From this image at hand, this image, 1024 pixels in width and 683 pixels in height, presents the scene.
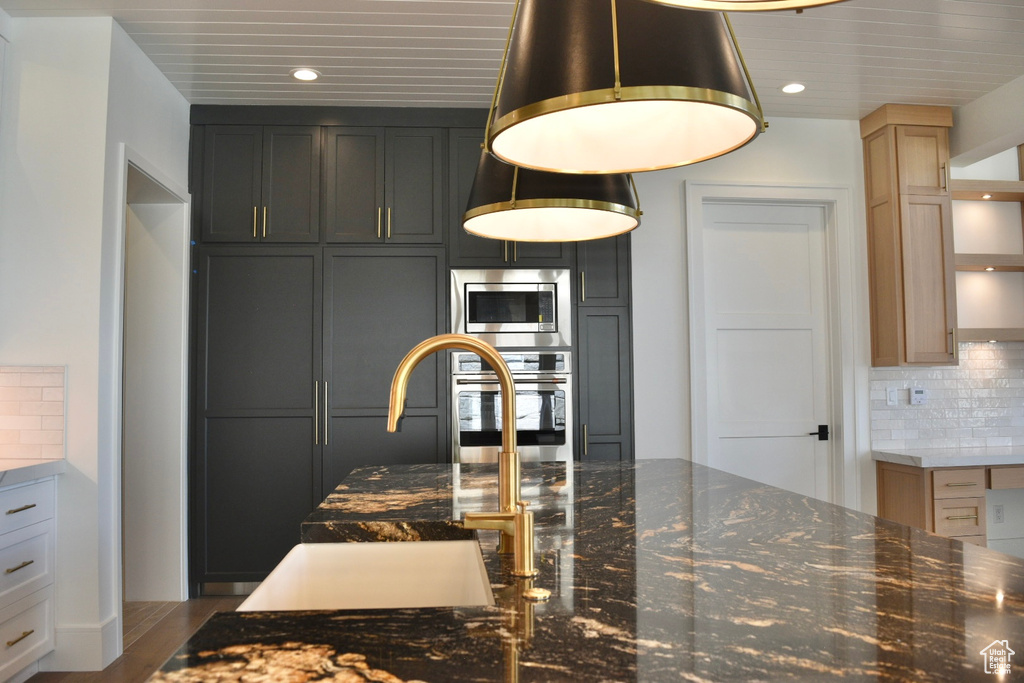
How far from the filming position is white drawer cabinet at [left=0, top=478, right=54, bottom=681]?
2527 millimetres

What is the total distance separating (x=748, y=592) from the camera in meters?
0.99

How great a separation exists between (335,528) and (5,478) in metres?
1.68

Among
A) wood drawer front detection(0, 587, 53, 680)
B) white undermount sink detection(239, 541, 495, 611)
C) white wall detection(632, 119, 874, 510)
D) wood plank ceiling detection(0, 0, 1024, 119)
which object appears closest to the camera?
white undermount sink detection(239, 541, 495, 611)

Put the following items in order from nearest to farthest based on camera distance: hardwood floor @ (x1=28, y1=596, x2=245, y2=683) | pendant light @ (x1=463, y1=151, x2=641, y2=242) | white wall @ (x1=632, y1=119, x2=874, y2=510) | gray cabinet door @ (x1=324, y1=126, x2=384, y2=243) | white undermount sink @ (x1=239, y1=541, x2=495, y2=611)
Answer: white undermount sink @ (x1=239, y1=541, x2=495, y2=611), pendant light @ (x1=463, y1=151, x2=641, y2=242), hardwood floor @ (x1=28, y1=596, x2=245, y2=683), gray cabinet door @ (x1=324, y1=126, x2=384, y2=243), white wall @ (x1=632, y1=119, x2=874, y2=510)

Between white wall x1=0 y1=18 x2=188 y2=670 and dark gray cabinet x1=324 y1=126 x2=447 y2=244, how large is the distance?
115 centimetres

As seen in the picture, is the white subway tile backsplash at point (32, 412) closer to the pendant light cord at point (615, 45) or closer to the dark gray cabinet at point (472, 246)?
the dark gray cabinet at point (472, 246)

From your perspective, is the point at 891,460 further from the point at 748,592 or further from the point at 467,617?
the point at 467,617

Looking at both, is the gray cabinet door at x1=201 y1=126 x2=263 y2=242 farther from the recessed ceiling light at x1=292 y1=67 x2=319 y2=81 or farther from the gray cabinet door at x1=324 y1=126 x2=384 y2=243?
the recessed ceiling light at x1=292 y1=67 x2=319 y2=81

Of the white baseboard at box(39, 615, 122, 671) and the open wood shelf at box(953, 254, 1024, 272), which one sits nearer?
the white baseboard at box(39, 615, 122, 671)

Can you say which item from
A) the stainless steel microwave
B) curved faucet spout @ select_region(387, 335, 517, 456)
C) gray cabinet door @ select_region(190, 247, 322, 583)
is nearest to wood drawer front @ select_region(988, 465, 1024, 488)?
the stainless steel microwave

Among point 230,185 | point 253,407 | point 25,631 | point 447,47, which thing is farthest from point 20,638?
point 447,47

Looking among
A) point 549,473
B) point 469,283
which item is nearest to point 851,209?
point 469,283

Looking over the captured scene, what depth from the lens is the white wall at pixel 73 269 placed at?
290 cm

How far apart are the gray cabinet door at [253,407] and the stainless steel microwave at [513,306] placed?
0.80 metres
